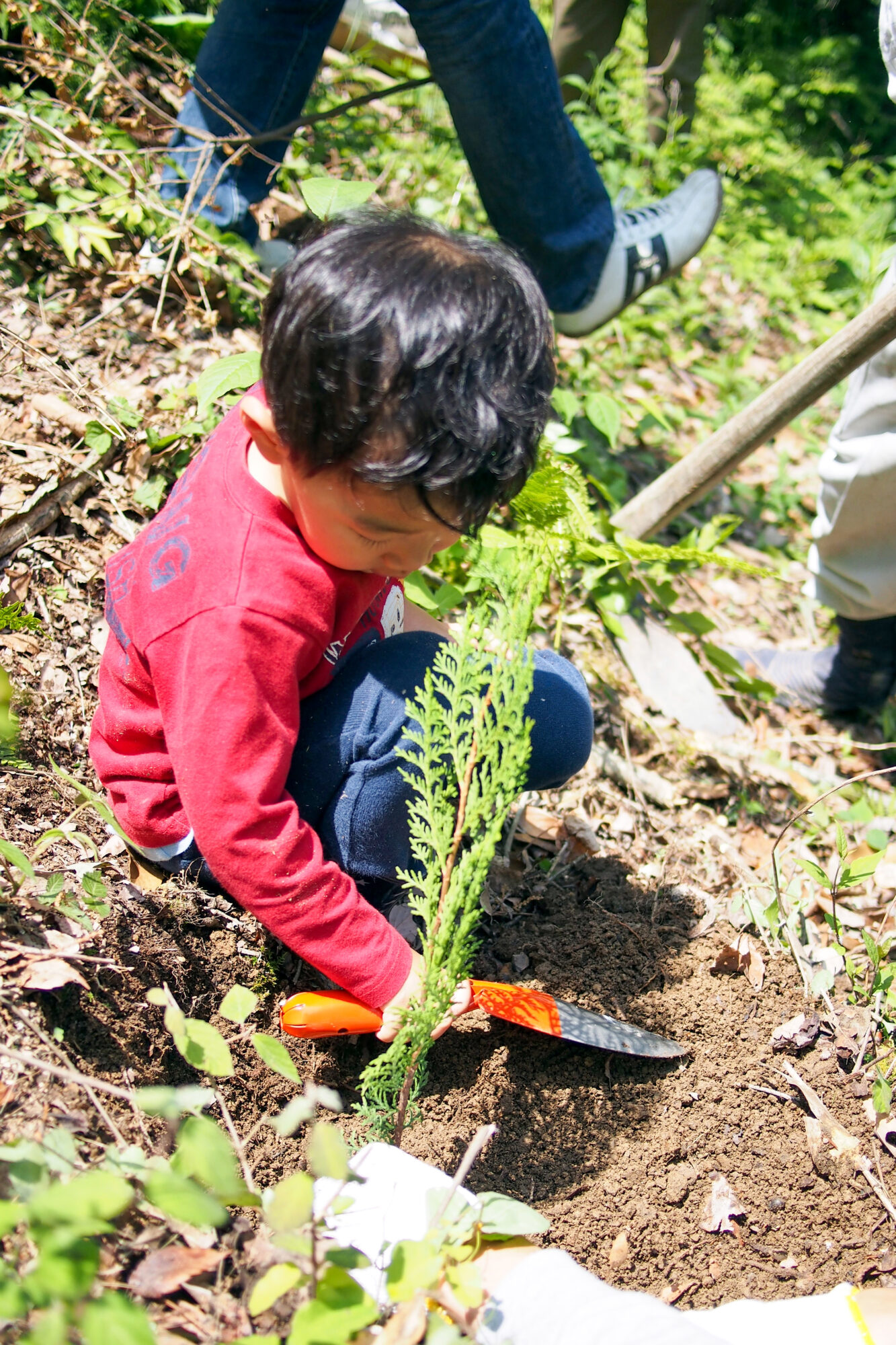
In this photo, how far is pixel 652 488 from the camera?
2992mm

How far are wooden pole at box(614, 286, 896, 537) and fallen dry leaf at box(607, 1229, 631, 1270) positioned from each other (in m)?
2.01

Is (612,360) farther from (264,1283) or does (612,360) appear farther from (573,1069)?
(264,1283)

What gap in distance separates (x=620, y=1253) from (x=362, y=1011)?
60 centimetres

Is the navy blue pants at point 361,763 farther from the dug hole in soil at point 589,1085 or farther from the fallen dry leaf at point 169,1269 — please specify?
the fallen dry leaf at point 169,1269

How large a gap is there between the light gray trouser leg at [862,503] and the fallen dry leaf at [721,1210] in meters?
1.86

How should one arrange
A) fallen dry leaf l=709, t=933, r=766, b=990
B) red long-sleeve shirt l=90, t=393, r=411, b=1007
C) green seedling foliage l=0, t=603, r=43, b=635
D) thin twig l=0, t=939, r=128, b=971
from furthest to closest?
1. fallen dry leaf l=709, t=933, r=766, b=990
2. green seedling foliage l=0, t=603, r=43, b=635
3. red long-sleeve shirt l=90, t=393, r=411, b=1007
4. thin twig l=0, t=939, r=128, b=971

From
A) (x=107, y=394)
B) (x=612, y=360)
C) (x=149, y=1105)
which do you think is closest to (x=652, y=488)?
(x=612, y=360)

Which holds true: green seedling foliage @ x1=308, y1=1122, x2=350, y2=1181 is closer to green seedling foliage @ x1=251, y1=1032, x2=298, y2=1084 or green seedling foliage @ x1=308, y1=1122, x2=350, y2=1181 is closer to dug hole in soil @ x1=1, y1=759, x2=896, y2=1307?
green seedling foliage @ x1=251, y1=1032, x2=298, y2=1084

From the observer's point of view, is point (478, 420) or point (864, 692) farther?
point (864, 692)

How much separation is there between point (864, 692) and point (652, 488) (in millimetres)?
1086

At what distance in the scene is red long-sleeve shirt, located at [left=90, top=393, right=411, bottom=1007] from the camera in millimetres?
1492

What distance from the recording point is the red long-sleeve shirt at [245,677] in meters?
1.49

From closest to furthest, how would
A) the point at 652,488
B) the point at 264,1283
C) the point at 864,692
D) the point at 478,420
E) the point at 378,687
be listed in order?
the point at 264,1283 → the point at 478,420 → the point at 378,687 → the point at 652,488 → the point at 864,692

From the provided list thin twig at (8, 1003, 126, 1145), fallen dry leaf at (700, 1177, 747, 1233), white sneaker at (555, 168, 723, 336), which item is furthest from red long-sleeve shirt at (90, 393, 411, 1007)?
white sneaker at (555, 168, 723, 336)
